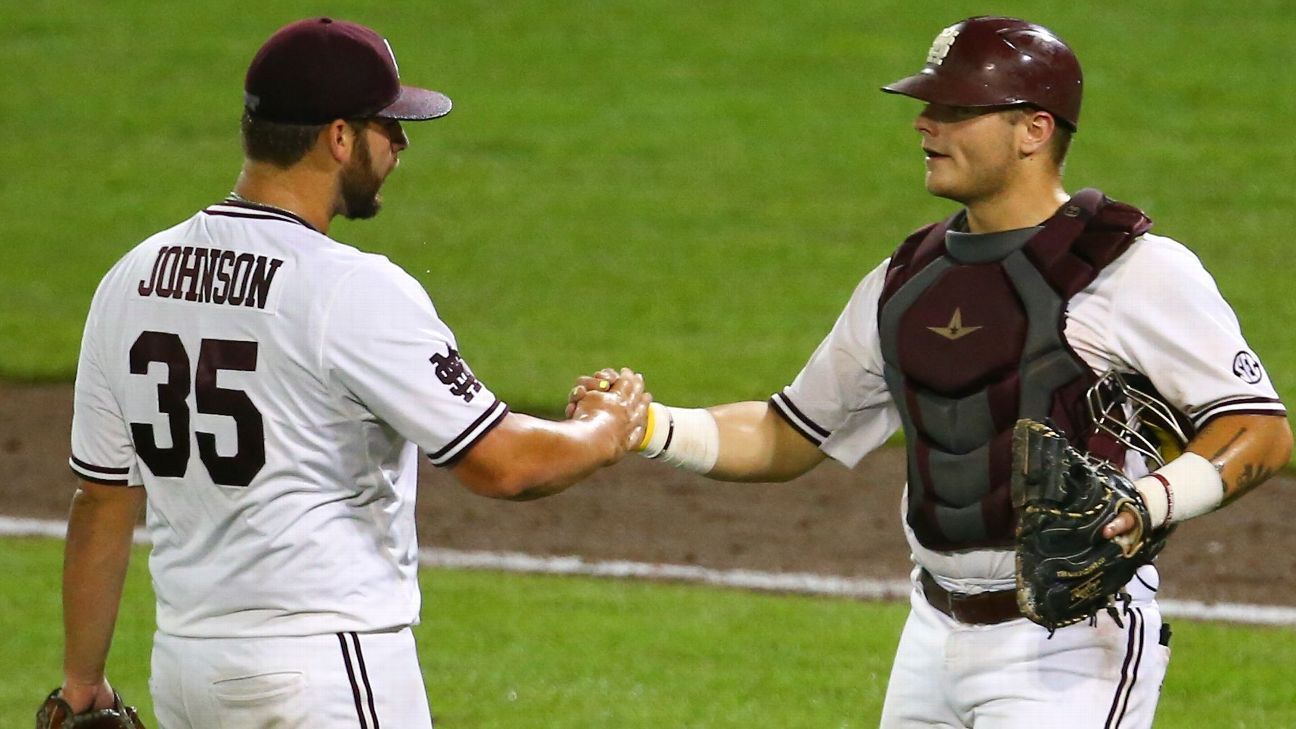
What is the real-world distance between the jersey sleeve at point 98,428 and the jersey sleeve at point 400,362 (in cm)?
51

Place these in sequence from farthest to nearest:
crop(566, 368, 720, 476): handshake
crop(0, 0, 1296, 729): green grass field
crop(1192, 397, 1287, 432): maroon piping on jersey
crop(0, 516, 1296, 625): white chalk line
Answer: crop(0, 516, 1296, 625): white chalk line, crop(0, 0, 1296, 729): green grass field, crop(566, 368, 720, 476): handshake, crop(1192, 397, 1287, 432): maroon piping on jersey

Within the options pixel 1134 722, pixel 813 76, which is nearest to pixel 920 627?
pixel 1134 722

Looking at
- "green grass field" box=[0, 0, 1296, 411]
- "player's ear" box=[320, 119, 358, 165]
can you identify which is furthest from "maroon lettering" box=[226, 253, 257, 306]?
"green grass field" box=[0, 0, 1296, 411]

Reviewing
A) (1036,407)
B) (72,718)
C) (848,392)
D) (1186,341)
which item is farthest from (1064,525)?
(72,718)

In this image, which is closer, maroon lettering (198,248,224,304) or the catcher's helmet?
maroon lettering (198,248,224,304)

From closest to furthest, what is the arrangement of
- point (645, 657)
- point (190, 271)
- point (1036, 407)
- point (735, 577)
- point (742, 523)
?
point (190, 271) < point (1036, 407) < point (645, 657) < point (735, 577) < point (742, 523)

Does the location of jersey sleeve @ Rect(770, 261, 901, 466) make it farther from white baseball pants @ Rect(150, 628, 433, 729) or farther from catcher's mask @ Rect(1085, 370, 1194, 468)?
white baseball pants @ Rect(150, 628, 433, 729)

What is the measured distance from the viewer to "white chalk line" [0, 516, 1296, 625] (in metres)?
7.27

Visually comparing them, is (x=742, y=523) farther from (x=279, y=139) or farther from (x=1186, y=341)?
(x=279, y=139)

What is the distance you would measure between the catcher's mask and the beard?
1.42 m

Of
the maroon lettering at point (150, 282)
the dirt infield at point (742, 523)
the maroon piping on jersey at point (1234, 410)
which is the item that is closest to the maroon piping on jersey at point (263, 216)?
the maroon lettering at point (150, 282)

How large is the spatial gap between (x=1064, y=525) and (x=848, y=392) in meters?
0.87

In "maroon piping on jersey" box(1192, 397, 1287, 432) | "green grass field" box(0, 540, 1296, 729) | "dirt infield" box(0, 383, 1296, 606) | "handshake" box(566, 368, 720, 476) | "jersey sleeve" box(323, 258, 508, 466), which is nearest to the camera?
"jersey sleeve" box(323, 258, 508, 466)

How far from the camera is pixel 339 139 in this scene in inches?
141
